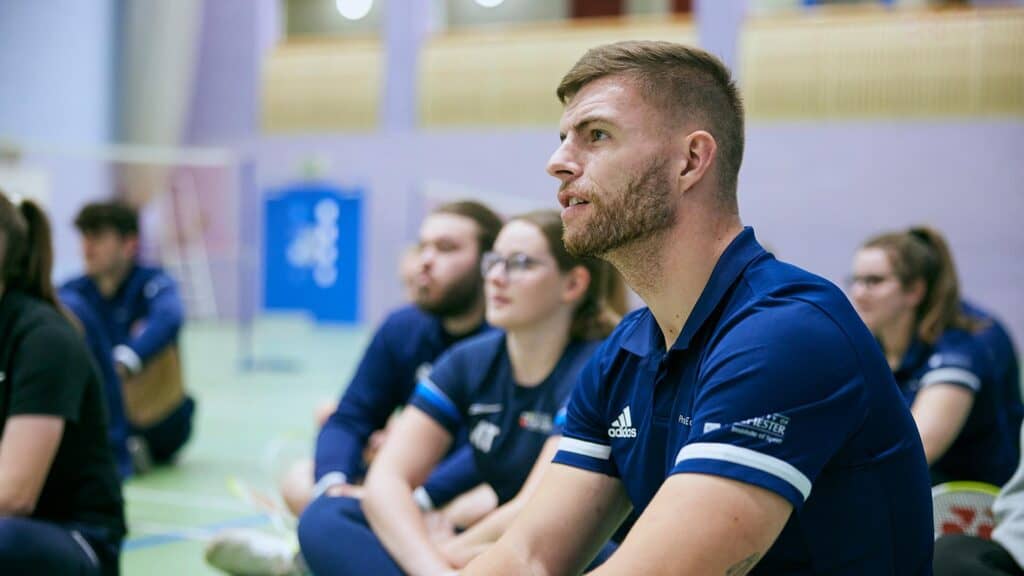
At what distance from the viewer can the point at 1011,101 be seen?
13594 millimetres

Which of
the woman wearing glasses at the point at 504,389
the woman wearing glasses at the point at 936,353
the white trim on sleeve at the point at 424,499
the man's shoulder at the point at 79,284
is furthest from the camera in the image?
the man's shoulder at the point at 79,284

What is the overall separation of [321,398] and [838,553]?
8635 millimetres

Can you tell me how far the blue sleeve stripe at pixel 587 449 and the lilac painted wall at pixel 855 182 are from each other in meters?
11.0

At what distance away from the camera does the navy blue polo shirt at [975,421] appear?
3.80m

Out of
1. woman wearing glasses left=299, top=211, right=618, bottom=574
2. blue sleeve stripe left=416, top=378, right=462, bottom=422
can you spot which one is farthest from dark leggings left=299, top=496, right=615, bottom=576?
blue sleeve stripe left=416, top=378, right=462, bottom=422

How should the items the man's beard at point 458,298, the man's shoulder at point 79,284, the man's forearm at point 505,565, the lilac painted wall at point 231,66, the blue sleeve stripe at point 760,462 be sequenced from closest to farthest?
the blue sleeve stripe at point 760,462, the man's forearm at point 505,565, the man's beard at point 458,298, the man's shoulder at point 79,284, the lilac painted wall at point 231,66

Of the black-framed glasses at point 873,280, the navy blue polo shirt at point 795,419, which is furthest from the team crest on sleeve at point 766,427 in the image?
the black-framed glasses at point 873,280

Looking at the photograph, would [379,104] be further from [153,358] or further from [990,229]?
[153,358]

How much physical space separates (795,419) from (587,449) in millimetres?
547

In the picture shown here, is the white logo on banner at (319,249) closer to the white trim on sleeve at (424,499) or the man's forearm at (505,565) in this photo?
the white trim on sleeve at (424,499)

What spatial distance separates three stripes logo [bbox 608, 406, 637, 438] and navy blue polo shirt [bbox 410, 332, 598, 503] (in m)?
1.32

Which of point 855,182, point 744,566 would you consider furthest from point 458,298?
point 855,182

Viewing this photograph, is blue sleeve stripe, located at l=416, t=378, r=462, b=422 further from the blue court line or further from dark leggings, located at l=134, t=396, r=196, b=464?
dark leggings, located at l=134, t=396, r=196, b=464

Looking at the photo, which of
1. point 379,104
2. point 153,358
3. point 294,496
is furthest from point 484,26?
point 294,496
